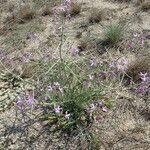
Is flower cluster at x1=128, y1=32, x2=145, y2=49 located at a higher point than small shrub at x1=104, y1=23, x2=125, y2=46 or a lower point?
higher

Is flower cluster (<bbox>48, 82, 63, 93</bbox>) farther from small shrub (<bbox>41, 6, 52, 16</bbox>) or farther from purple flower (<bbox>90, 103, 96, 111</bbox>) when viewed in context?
small shrub (<bbox>41, 6, 52, 16</bbox>)

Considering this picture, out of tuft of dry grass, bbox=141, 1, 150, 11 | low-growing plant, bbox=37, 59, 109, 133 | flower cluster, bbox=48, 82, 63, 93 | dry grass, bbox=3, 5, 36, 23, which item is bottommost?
dry grass, bbox=3, 5, 36, 23

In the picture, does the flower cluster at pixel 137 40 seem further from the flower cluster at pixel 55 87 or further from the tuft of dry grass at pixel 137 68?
the flower cluster at pixel 55 87

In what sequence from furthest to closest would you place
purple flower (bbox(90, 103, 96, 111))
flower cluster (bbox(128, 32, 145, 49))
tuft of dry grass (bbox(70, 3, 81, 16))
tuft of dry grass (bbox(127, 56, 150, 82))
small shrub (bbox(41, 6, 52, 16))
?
small shrub (bbox(41, 6, 52, 16)) → tuft of dry grass (bbox(70, 3, 81, 16)) → tuft of dry grass (bbox(127, 56, 150, 82)) → flower cluster (bbox(128, 32, 145, 49)) → purple flower (bbox(90, 103, 96, 111))

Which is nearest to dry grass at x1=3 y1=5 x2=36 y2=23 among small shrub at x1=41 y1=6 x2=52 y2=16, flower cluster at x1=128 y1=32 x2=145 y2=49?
small shrub at x1=41 y1=6 x2=52 y2=16

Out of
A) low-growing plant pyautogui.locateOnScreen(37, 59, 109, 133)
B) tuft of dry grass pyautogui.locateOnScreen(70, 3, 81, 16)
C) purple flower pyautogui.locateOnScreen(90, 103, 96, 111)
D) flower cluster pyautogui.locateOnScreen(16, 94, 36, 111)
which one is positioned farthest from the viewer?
tuft of dry grass pyautogui.locateOnScreen(70, 3, 81, 16)

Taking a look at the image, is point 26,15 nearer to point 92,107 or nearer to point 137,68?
point 137,68

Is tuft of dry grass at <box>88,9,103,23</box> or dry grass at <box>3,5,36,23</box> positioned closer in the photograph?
tuft of dry grass at <box>88,9,103,23</box>
